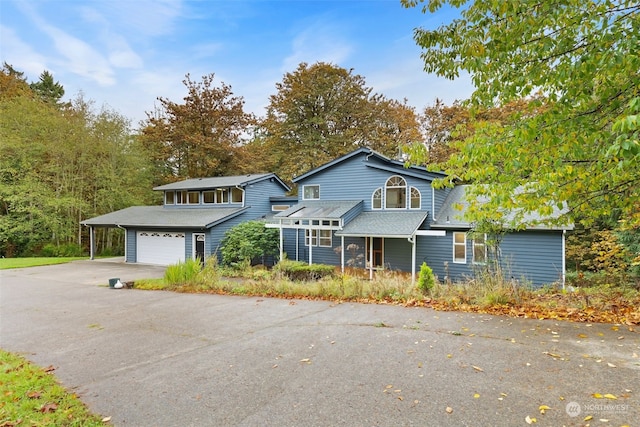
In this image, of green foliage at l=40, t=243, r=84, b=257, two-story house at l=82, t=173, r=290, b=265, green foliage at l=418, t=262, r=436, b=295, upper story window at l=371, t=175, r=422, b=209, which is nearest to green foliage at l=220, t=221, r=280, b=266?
two-story house at l=82, t=173, r=290, b=265

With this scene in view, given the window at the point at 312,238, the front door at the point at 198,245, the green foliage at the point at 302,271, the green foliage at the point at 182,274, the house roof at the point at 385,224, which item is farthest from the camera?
the front door at the point at 198,245

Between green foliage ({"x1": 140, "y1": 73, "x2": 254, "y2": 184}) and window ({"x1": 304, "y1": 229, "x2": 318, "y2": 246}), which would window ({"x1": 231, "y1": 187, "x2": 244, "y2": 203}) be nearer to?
window ({"x1": 304, "y1": 229, "x2": 318, "y2": 246})

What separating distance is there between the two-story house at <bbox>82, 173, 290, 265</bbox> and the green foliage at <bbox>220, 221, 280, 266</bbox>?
3.78 ft

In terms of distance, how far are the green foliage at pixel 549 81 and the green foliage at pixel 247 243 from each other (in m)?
12.4

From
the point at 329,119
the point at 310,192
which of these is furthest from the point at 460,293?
the point at 329,119

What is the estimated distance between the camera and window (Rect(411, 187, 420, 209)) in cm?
1539

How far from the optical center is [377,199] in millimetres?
16391

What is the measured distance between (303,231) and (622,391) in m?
15.6

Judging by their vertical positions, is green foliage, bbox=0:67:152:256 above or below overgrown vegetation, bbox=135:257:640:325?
above

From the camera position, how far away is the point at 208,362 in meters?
4.59

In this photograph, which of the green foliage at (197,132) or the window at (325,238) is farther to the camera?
the green foliage at (197,132)

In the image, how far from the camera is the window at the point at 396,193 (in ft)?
51.7

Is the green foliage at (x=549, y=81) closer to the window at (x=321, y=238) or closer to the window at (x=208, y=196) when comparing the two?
the window at (x=321, y=238)

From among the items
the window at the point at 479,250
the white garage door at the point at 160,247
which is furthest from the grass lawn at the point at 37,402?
the white garage door at the point at 160,247
